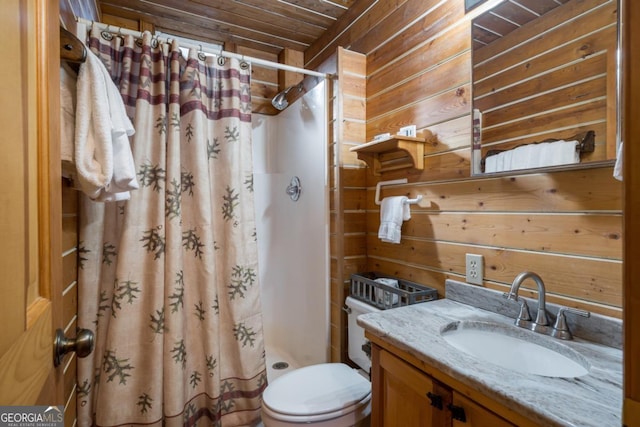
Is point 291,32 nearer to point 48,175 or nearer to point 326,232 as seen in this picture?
point 326,232

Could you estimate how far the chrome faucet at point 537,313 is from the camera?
97 centimetres

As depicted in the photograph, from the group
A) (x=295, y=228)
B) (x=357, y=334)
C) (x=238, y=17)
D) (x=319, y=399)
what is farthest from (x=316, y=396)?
(x=238, y=17)

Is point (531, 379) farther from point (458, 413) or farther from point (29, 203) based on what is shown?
point (29, 203)

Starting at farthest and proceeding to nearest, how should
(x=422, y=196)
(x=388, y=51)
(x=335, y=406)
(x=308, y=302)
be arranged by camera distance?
(x=308, y=302) < (x=388, y=51) < (x=422, y=196) < (x=335, y=406)

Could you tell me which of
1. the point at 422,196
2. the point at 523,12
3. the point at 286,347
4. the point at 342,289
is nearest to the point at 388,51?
the point at 523,12

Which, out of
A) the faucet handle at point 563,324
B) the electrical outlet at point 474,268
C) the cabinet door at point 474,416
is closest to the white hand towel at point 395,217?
the electrical outlet at point 474,268

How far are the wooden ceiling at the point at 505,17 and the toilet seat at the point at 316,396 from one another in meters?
1.55

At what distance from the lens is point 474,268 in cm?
126

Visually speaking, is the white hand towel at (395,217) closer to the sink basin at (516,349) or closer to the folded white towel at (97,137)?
the sink basin at (516,349)

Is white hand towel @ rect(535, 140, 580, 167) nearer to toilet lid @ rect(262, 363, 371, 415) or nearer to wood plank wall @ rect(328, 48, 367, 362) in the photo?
wood plank wall @ rect(328, 48, 367, 362)

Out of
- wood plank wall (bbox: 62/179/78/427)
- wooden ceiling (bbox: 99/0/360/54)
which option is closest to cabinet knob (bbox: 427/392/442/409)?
wood plank wall (bbox: 62/179/78/427)

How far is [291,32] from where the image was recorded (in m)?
2.24

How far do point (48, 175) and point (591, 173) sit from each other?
4.60 ft

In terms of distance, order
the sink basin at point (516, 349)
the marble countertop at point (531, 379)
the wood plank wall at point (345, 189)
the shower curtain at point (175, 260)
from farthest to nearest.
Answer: the wood plank wall at point (345, 189), the shower curtain at point (175, 260), the sink basin at point (516, 349), the marble countertop at point (531, 379)
